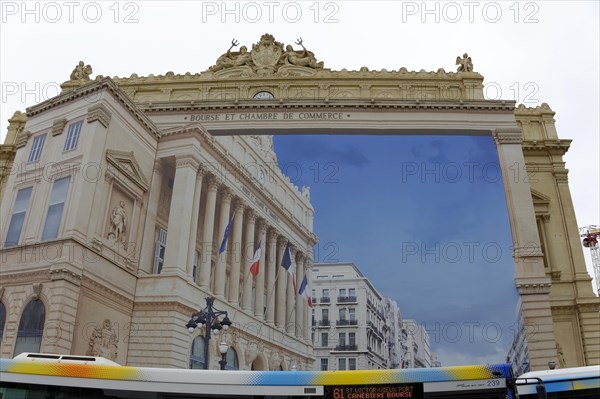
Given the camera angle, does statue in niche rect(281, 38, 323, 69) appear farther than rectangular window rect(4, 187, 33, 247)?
Yes

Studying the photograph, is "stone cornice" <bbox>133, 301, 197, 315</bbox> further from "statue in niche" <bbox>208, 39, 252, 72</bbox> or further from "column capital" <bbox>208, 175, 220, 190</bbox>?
"statue in niche" <bbox>208, 39, 252, 72</bbox>

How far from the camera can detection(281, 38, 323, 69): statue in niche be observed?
3041 centimetres

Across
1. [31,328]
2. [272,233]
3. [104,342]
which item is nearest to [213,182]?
[272,233]

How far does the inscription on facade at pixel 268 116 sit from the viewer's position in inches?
1026

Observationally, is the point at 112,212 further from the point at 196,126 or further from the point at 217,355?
the point at 217,355

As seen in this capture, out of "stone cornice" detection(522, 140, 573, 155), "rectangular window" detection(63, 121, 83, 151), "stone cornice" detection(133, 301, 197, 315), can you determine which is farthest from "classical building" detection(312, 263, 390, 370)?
"stone cornice" detection(522, 140, 573, 155)

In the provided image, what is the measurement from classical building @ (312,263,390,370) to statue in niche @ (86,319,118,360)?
8.57 m

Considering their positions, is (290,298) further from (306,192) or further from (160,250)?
(160,250)

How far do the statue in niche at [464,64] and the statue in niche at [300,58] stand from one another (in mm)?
7701

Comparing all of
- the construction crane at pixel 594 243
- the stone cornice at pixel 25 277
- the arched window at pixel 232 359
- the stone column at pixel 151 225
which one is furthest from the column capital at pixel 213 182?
the construction crane at pixel 594 243

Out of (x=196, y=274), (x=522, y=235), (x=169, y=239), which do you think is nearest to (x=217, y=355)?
(x=196, y=274)

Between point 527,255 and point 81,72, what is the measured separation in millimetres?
24828

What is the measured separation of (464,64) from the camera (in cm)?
3030

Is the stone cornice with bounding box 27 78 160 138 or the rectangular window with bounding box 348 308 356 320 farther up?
the stone cornice with bounding box 27 78 160 138
